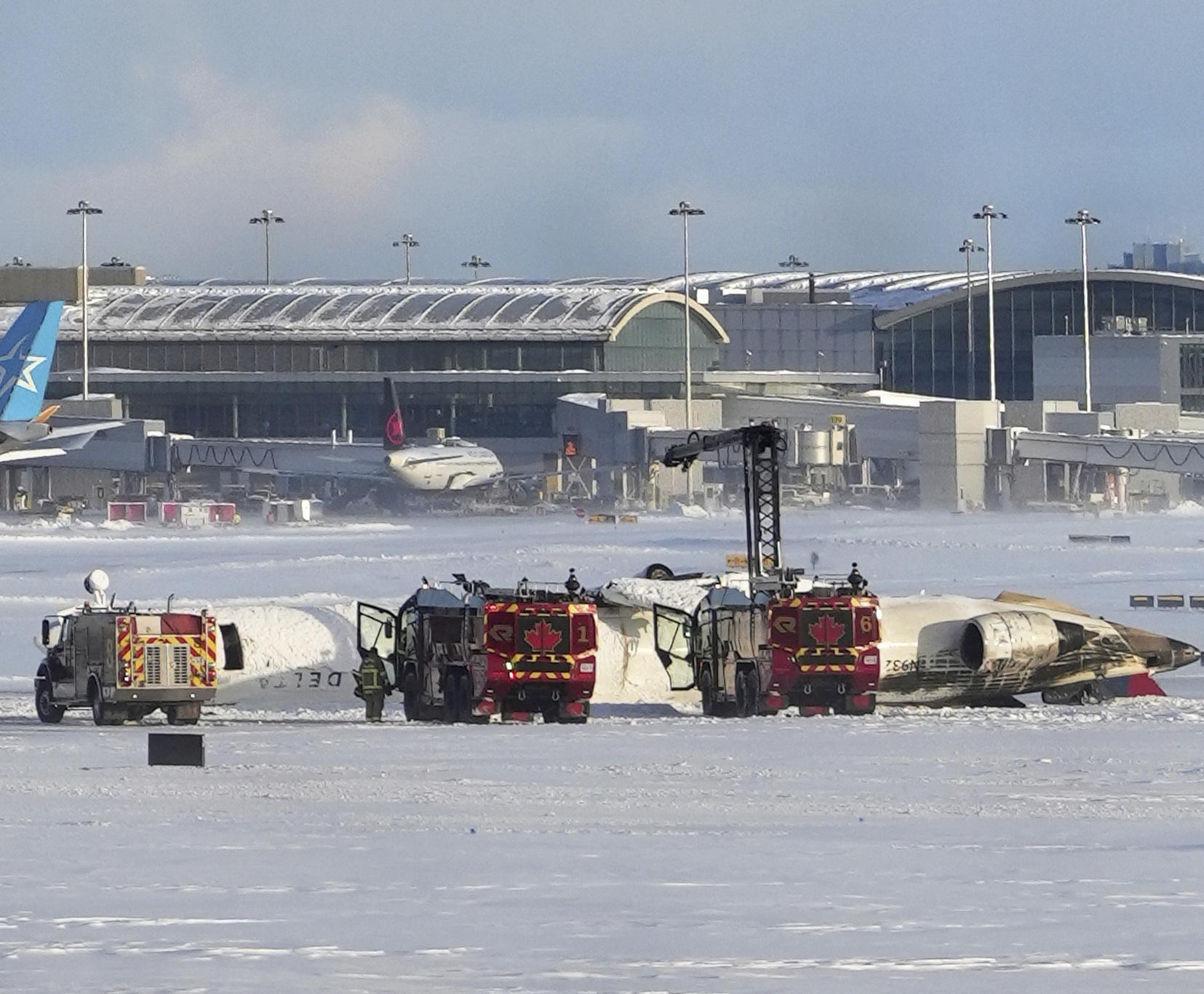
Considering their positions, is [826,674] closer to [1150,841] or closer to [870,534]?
[1150,841]

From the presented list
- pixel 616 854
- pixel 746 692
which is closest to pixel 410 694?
pixel 746 692

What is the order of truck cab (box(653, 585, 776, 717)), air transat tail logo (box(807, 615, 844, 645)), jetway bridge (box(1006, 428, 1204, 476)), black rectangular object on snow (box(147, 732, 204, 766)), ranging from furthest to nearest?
1. jetway bridge (box(1006, 428, 1204, 476))
2. truck cab (box(653, 585, 776, 717))
3. air transat tail logo (box(807, 615, 844, 645))
4. black rectangular object on snow (box(147, 732, 204, 766))

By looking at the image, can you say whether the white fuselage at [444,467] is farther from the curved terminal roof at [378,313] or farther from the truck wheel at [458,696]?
the truck wheel at [458,696]

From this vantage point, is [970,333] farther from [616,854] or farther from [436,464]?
[616,854]

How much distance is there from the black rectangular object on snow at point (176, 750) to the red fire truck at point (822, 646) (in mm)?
12695

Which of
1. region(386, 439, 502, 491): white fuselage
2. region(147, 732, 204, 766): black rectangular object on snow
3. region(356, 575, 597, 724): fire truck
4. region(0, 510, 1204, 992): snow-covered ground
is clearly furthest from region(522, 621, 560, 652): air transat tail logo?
region(386, 439, 502, 491): white fuselage

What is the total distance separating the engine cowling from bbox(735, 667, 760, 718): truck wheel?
4.18m

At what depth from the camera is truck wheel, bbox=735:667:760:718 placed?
40.9 metres

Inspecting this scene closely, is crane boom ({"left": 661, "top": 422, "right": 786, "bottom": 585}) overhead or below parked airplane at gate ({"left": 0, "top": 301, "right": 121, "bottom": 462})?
below

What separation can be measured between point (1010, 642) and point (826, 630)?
387cm

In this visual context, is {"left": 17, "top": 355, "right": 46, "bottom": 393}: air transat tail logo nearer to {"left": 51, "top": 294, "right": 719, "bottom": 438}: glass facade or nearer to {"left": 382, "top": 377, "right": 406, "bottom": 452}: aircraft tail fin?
{"left": 382, "top": 377, "right": 406, "bottom": 452}: aircraft tail fin

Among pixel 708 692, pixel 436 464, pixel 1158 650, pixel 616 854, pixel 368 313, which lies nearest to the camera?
pixel 616 854

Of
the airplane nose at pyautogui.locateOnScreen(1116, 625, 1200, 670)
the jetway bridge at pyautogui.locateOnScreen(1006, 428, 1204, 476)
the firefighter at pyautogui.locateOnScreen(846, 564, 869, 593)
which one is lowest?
the airplane nose at pyautogui.locateOnScreen(1116, 625, 1200, 670)

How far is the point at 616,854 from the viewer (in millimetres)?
21250
